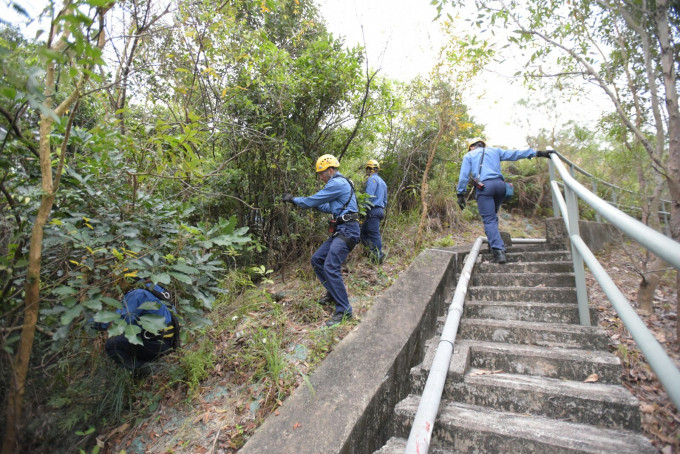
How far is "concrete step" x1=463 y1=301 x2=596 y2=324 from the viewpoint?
118 inches

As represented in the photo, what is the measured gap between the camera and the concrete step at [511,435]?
1760 millimetres

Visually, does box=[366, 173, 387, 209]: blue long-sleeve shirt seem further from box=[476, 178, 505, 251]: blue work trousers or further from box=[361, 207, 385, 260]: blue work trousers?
box=[476, 178, 505, 251]: blue work trousers

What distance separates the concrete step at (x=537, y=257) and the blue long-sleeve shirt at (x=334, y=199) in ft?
6.77

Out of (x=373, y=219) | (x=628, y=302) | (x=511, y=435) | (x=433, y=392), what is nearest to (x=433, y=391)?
(x=433, y=392)

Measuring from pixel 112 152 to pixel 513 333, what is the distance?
3.69 metres

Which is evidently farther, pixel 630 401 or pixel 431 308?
pixel 431 308

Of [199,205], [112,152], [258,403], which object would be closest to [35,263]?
[112,152]

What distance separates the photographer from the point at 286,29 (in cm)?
779

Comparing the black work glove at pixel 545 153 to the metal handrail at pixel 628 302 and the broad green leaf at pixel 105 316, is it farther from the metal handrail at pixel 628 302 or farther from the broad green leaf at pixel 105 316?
the broad green leaf at pixel 105 316

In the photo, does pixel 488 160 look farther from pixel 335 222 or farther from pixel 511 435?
pixel 511 435

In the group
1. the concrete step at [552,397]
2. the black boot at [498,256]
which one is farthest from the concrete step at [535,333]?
the black boot at [498,256]

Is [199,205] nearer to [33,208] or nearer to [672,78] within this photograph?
[33,208]

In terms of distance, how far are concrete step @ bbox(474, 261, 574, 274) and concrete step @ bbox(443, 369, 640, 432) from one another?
1.84 metres

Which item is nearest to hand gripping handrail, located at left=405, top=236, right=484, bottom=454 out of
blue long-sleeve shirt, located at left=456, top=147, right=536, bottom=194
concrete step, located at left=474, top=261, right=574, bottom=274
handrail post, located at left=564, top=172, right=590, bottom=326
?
handrail post, located at left=564, top=172, right=590, bottom=326
